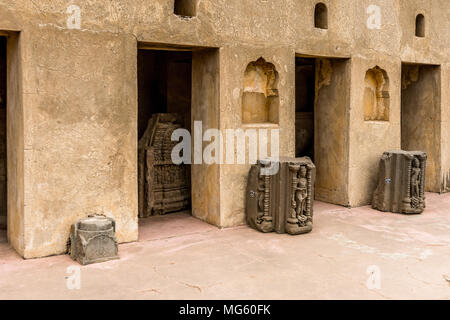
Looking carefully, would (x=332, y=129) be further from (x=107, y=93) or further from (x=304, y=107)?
(x=107, y=93)

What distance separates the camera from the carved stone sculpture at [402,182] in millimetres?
7078

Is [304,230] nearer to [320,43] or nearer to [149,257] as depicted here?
[149,257]

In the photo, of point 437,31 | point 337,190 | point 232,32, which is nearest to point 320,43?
point 232,32

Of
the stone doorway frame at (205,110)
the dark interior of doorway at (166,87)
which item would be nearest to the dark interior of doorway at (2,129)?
the dark interior of doorway at (166,87)

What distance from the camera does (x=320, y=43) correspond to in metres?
6.97

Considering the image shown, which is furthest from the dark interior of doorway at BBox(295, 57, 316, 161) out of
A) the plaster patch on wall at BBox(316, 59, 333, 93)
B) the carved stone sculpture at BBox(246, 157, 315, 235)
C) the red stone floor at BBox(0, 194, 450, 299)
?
the carved stone sculpture at BBox(246, 157, 315, 235)

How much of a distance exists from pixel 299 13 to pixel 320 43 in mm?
573

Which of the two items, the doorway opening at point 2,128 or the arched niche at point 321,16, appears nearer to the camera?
the doorway opening at point 2,128

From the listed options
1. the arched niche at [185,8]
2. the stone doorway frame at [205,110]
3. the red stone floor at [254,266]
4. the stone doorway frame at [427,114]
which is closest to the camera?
the red stone floor at [254,266]

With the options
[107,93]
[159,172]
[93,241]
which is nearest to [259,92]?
[159,172]

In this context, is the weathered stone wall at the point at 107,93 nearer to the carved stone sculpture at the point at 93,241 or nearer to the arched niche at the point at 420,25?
the carved stone sculpture at the point at 93,241

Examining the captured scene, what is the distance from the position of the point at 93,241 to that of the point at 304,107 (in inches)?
222

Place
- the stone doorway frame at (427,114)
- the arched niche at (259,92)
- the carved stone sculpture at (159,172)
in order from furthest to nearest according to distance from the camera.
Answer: the stone doorway frame at (427,114)
the carved stone sculpture at (159,172)
the arched niche at (259,92)

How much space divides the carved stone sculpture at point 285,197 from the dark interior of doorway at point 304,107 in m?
2.73
